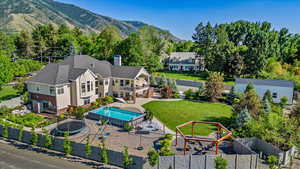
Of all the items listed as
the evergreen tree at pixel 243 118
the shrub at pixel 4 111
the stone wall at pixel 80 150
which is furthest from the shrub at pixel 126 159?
the shrub at pixel 4 111

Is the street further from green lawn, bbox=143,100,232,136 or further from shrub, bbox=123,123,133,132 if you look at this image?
green lawn, bbox=143,100,232,136

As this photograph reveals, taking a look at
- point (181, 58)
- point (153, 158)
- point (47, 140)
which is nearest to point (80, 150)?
point (47, 140)

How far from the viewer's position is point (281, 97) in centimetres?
3572

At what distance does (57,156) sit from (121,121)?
8.68 meters

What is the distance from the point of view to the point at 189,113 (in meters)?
29.9

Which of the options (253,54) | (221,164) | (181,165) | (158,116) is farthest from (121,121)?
(253,54)

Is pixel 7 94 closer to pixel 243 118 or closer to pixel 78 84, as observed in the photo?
pixel 78 84

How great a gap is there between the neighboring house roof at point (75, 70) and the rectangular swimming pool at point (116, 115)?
6.37 m

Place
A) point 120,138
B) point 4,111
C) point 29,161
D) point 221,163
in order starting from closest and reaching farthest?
point 221,163 → point 29,161 → point 120,138 → point 4,111

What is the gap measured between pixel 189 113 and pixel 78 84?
1666 centimetres

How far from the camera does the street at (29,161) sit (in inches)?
625

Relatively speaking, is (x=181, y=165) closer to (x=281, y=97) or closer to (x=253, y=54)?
(x=281, y=97)

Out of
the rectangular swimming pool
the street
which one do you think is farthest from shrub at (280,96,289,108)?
the street

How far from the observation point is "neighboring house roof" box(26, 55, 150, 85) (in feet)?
96.1
